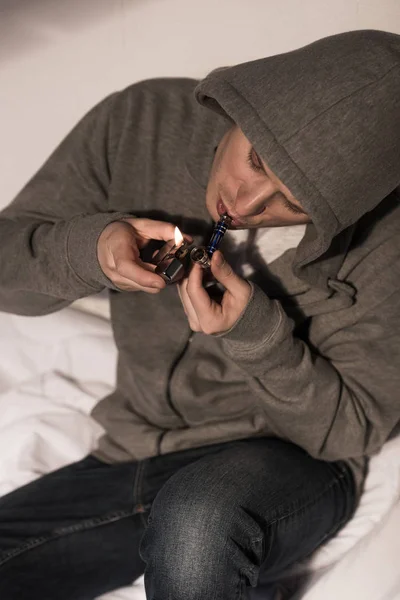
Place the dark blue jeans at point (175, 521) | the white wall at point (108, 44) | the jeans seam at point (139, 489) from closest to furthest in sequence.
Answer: the dark blue jeans at point (175, 521) < the jeans seam at point (139, 489) < the white wall at point (108, 44)

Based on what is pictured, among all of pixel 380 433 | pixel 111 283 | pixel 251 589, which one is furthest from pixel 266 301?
pixel 251 589

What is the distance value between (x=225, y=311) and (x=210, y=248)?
9cm

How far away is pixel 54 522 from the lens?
3.34ft

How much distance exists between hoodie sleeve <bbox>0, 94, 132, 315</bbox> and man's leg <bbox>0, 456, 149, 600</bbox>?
31cm

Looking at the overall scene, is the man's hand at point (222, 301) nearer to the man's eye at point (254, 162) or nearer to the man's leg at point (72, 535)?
the man's eye at point (254, 162)

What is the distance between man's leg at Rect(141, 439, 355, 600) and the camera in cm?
86

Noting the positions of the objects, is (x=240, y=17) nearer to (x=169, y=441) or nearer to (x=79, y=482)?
(x=169, y=441)

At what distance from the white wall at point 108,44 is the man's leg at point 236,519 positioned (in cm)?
73

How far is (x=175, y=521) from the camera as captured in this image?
0.89 metres

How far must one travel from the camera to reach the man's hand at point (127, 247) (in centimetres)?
82

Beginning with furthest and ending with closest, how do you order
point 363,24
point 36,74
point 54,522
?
point 36,74, point 363,24, point 54,522

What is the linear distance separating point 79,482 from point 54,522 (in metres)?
0.09

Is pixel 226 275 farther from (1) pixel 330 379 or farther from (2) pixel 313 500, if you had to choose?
(2) pixel 313 500

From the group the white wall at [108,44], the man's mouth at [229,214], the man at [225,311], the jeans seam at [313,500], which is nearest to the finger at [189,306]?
the man at [225,311]
